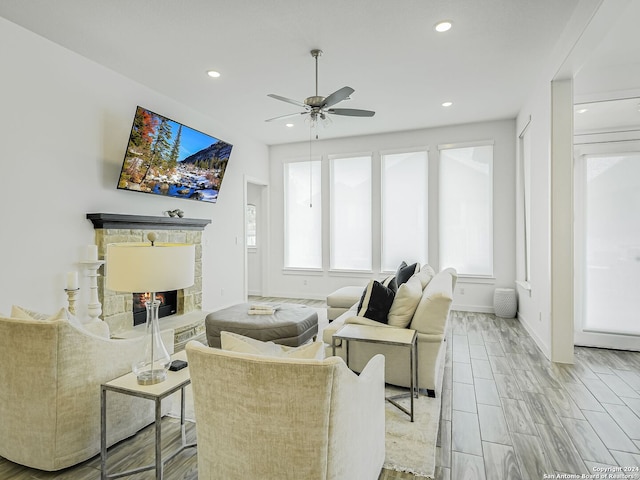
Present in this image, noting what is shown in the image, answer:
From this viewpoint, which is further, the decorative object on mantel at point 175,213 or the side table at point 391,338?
the decorative object on mantel at point 175,213

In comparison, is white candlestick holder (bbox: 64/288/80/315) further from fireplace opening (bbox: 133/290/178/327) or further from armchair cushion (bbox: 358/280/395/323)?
armchair cushion (bbox: 358/280/395/323)

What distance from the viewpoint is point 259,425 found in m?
1.24

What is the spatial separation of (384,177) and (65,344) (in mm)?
5372

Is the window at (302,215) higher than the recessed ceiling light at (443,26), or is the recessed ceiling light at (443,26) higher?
the recessed ceiling light at (443,26)

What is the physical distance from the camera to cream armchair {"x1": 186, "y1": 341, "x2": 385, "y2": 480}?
1176 millimetres

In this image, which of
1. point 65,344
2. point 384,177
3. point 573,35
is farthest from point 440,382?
point 384,177

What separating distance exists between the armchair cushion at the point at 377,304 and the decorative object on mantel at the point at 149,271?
5.35 feet

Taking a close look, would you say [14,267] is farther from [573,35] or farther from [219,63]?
[573,35]

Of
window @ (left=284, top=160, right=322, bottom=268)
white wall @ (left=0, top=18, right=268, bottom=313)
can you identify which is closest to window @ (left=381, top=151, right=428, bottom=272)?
window @ (left=284, top=160, right=322, bottom=268)

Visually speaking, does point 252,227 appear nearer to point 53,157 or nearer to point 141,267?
point 53,157

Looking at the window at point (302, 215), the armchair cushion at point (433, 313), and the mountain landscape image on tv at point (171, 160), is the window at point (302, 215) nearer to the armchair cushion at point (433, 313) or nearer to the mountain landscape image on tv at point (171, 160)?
the mountain landscape image on tv at point (171, 160)

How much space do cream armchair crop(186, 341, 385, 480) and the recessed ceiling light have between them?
2902 mm

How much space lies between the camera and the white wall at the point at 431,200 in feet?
18.1

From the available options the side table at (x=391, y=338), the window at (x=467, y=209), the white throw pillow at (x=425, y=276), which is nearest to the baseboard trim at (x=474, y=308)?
the window at (x=467, y=209)
